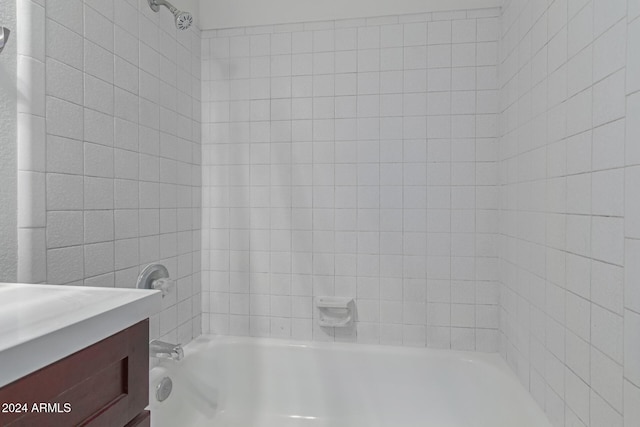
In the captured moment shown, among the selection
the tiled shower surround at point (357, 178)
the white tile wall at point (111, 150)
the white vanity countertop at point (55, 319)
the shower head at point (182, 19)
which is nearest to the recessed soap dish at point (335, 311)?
the tiled shower surround at point (357, 178)

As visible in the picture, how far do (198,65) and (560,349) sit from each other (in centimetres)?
198

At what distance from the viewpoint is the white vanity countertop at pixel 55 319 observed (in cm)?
50

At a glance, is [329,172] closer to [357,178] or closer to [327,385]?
[357,178]

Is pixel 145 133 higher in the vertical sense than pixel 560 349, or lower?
higher

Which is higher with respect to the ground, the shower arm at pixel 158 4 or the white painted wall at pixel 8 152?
the shower arm at pixel 158 4

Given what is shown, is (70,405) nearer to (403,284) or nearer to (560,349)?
(560,349)

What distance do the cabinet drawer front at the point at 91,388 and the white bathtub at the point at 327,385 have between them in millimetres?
1027

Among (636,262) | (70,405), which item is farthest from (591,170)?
(70,405)

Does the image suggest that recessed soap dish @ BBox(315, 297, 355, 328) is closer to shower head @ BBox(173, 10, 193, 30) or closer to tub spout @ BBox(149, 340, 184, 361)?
tub spout @ BBox(149, 340, 184, 361)

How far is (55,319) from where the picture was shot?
0.61 m

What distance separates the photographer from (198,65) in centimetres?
204

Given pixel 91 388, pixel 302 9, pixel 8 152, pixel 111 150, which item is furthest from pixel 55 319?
pixel 302 9

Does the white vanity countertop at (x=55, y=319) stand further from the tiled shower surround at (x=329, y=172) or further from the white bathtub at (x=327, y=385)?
the white bathtub at (x=327, y=385)

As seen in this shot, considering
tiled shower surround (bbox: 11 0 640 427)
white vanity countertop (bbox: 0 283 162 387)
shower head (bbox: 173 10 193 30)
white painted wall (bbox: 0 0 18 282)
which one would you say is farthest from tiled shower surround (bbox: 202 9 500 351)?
white vanity countertop (bbox: 0 283 162 387)
